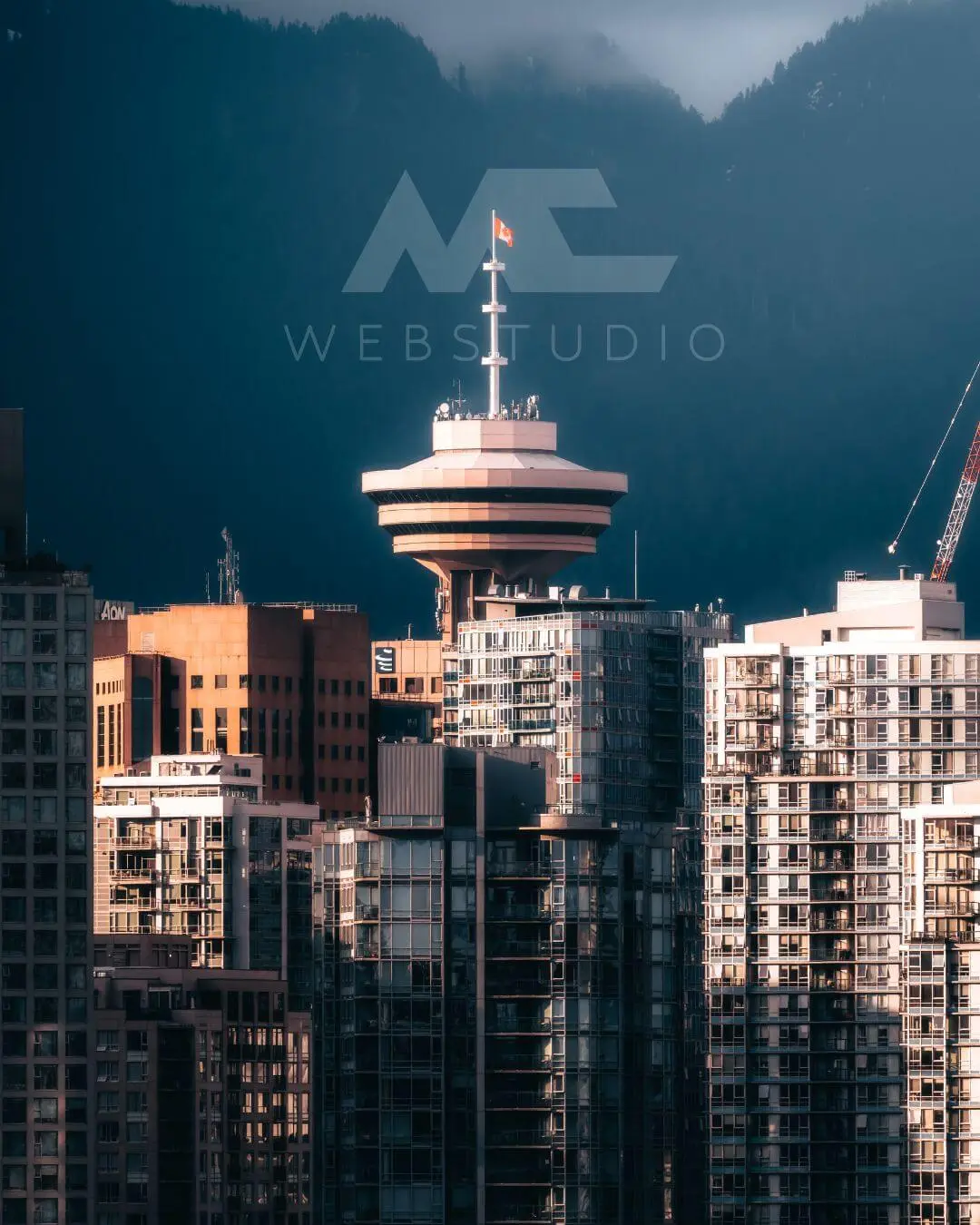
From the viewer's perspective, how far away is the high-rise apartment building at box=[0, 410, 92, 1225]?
188 meters

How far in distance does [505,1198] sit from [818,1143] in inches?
521

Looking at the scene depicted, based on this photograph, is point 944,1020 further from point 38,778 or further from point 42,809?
point 38,778

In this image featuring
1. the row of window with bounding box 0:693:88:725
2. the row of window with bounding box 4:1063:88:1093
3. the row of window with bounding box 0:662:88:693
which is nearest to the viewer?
the row of window with bounding box 4:1063:88:1093

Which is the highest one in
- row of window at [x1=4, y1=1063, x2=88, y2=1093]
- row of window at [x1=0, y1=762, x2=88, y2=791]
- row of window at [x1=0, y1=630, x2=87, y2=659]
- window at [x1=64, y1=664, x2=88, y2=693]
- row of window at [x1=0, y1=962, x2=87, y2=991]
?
row of window at [x1=0, y1=630, x2=87, y2=659]

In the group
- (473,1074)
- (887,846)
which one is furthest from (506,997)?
(887,846)

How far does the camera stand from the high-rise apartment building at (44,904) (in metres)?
188

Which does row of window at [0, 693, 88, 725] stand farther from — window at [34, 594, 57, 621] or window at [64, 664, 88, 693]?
window at [34, 594, 57, 621]

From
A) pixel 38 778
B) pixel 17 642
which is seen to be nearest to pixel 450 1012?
pixel 38 778

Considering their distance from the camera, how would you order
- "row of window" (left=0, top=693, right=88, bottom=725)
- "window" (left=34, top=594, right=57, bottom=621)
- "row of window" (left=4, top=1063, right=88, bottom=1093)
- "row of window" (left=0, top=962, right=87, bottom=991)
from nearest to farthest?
1. "row of window" (left=4, top=1063, right=88, bottom=1093)
2. "row of window" (left=0, top=962, right=87, bottom=991)
3. "row of window" (left=0, top=693, right=88, bottom=725)
4. "window" (left=34, top=594, right=57, bottom=621)

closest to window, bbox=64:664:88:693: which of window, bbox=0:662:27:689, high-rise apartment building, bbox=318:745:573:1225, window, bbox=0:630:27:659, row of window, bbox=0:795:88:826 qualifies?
window, bbox=0:662:27:689

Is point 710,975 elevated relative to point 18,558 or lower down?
lower down

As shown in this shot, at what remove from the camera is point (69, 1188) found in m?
188

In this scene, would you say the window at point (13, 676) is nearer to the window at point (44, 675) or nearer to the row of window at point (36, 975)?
the window at point (44, 675)

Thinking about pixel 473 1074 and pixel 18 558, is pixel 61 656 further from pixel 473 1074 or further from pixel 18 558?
pixel 473 1074
